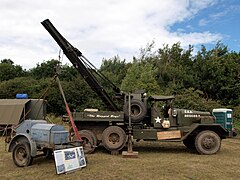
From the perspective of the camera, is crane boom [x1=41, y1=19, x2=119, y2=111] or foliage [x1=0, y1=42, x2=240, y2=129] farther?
foliage [x1=0, y1=42, x2=240, y2=129]

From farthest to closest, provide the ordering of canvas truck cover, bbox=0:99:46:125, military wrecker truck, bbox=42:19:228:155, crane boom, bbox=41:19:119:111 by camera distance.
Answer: canvas truck cover, bbox=0:99:46:125 < crane boom, bbox=41:19:119:111 < military wrecker truck, bbox=42:19:228:155

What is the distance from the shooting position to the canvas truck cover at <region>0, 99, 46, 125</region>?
16.2 m

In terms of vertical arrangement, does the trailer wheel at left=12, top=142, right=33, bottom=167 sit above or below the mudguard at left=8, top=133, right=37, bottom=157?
below

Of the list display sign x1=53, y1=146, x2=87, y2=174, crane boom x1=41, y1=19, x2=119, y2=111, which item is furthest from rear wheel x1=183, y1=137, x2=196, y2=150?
display sign x1=53, y1=146, x2=87, y2=174

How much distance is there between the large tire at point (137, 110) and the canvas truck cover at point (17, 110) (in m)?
6.90

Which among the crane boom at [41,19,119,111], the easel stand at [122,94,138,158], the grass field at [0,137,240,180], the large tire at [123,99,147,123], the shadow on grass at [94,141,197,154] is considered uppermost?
the crane boom at [41,19,119,111]

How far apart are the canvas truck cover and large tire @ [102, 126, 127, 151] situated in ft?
21.9

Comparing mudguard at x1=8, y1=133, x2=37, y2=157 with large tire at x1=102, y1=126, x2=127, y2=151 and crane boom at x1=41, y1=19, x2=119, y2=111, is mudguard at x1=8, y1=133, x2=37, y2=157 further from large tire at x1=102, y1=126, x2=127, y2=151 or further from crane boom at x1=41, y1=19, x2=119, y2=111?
crane boom at x1=41, y1=19, x2=119, y2=111

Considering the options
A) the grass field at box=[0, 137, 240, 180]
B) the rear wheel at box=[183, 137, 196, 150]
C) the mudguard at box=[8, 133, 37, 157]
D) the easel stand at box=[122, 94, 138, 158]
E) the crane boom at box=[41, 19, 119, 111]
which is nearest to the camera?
the grass field at box=[0, 137, 240, 180]

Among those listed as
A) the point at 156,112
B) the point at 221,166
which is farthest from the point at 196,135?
the point at 221,166

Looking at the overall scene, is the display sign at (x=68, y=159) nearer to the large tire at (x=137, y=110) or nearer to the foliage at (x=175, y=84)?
the large tire at (x=137, y=110)

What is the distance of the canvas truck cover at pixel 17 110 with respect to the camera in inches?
636

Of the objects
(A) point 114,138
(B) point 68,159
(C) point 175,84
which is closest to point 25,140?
(B) point 68,159

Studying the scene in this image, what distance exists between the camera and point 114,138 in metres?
10.5
